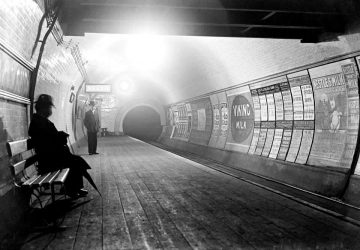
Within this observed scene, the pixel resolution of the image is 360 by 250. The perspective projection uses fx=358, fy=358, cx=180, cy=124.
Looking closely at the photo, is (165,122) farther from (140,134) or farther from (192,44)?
(192,44)

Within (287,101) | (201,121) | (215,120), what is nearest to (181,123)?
(201,121)

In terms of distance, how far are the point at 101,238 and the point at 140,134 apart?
1062 inches

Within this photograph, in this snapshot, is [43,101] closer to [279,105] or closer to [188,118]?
[279,105]

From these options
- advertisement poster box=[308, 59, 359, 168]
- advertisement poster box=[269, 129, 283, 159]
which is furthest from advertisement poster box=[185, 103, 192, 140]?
advertisement poster box=[308, 59, 359, 168]

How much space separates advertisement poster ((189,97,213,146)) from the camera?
1499 centimetres

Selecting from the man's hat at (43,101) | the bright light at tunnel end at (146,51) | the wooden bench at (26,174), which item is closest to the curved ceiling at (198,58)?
the bright light at tunnel end at (146,51)

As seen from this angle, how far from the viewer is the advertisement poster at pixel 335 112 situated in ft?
22.2

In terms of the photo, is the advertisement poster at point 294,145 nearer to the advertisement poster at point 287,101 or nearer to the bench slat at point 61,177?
the advertisement poster at point 287,101

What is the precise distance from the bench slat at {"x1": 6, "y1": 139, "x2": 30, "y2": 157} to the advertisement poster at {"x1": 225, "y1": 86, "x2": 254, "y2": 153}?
7036 mm

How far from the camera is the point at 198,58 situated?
12383 mm

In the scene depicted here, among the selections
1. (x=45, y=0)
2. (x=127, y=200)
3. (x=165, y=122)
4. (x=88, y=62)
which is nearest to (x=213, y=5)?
(x=45, y=0)

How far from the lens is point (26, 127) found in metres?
5.98

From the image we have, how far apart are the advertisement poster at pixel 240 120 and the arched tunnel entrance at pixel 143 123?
15759 mm

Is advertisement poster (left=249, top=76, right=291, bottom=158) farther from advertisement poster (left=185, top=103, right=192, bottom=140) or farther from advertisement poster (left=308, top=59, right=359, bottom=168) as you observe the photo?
advertisement poster (left=185, top=103, right=192, bottom=140)
